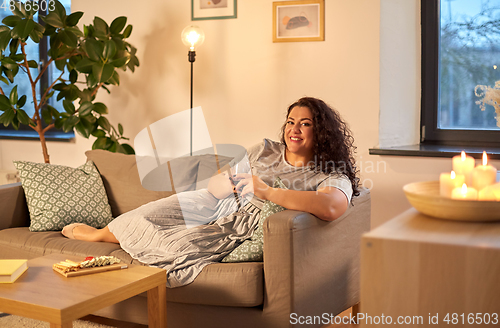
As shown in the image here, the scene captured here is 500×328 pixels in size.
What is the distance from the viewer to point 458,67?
113 inches

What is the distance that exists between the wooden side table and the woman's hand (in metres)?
1.12

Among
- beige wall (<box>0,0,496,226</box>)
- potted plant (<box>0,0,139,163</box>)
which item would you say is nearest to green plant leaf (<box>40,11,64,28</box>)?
potted plant (<box>0,0,139,163</box>)

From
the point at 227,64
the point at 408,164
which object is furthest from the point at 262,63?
the point at 408,164

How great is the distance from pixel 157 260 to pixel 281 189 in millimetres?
570

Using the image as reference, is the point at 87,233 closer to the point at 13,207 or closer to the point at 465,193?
the point at 13,207

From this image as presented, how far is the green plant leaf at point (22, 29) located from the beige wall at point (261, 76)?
71cm

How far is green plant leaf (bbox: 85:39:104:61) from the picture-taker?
3.04m

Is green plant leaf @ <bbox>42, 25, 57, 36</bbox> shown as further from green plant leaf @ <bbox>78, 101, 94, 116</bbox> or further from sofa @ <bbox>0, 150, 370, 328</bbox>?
sofa @ <bbox>0, 150, 370, 328</bbox>

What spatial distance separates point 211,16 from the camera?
10.6 ft

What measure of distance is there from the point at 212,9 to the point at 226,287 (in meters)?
Answer: 2.10

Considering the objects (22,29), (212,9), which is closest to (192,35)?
(212,9)

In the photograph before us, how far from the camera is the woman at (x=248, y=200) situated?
1.86m

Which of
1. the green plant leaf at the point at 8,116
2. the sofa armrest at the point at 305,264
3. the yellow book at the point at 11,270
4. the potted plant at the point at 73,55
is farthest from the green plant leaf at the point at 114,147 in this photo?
the sofa armrest at the point at 305,264

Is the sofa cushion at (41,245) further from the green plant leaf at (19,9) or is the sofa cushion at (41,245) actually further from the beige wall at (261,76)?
the green plant leaf at (19,9)
